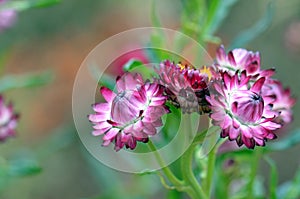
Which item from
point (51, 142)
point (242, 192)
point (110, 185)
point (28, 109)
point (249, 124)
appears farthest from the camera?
point (28, 109)

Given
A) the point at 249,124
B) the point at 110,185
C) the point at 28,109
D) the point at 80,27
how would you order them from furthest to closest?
the point at 80,27 → the point at 28,109 → the point at 110,185 → the point at 249,124

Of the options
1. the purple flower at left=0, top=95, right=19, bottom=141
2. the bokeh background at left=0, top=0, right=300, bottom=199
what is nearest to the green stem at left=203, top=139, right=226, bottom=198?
the purple flower at left=0, top=95, right=19, bottom=141

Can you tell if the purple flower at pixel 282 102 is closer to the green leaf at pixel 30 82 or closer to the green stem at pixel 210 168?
the green stem at pixel 210 168

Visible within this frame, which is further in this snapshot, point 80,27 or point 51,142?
point 80,27

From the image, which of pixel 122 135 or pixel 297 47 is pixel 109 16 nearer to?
pixel 297 47

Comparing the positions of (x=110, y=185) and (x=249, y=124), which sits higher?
(x=110, y=185)

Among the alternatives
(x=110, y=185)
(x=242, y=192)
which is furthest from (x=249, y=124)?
(x=110, y=185)

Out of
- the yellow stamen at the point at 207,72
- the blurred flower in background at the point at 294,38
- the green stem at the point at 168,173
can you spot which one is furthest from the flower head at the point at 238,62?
the blurred flower in background at the point at 294,38

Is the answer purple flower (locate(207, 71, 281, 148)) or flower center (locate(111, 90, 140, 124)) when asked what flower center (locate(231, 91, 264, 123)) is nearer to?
purple flower (locate(207, 71, 281, 148))
